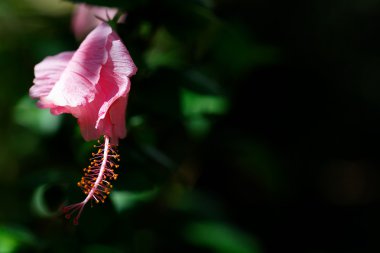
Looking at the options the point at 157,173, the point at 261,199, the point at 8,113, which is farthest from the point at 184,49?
the point at 261,199

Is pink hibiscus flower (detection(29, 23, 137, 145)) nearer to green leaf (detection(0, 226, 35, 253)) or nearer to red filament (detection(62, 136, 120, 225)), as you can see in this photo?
red filament (detection(62, 136, 120, 225))

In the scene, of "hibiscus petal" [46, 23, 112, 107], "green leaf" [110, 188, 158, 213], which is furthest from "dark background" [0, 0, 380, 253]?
"hibiscus petal" [46, 23, 112, 107]

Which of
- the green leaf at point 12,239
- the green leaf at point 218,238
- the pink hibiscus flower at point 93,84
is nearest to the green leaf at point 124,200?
the green leaf at point 12,239

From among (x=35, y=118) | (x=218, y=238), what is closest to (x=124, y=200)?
(x=35, y=118)

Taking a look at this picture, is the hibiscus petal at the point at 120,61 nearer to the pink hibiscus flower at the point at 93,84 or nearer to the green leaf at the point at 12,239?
the pink hibiscus flower at the point at 93,84

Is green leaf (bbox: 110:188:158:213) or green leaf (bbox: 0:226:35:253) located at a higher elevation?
green leaf (bbox: 110:188:158:213)

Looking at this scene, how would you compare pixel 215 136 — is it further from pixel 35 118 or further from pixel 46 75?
pixel 46 75

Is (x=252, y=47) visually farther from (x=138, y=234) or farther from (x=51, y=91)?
(x=51, y=91)
